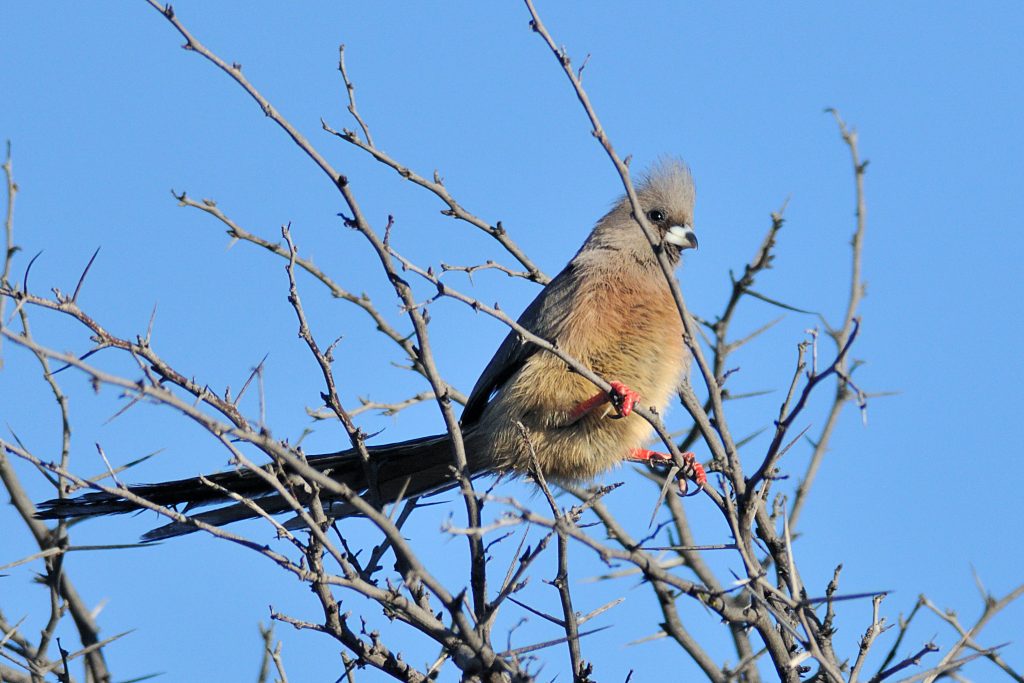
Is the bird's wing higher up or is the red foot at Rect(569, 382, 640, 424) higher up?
the bird's wing

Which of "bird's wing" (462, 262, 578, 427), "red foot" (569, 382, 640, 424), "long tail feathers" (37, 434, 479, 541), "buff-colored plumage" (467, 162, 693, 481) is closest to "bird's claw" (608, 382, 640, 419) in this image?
"red foot" (569, 382, 640, 424)

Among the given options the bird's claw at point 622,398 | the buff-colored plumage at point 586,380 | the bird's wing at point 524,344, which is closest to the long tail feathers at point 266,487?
the buff-colored plumage at point 586,380

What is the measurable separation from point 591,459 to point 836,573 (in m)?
1.70

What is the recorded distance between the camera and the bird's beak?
590cm

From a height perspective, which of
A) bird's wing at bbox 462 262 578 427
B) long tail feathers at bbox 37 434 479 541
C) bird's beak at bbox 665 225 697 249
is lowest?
long tail feathers at bbox 37 434 479 541

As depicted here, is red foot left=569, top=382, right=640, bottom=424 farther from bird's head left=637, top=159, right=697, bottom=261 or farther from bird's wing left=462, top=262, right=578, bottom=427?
bird's head left=637, top=159, right=697, bottom=261

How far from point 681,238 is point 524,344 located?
1.25 meters

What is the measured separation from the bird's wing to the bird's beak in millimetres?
587

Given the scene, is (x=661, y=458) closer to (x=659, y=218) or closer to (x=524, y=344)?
(x=524, y=344)

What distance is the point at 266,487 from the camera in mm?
4539

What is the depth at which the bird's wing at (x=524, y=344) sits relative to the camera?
5321 mm

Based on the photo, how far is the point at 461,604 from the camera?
3.31 metres

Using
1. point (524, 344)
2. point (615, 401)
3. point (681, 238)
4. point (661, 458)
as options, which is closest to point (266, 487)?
point (524, 344)

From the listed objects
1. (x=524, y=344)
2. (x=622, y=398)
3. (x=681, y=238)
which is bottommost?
(x=622, y=398)
